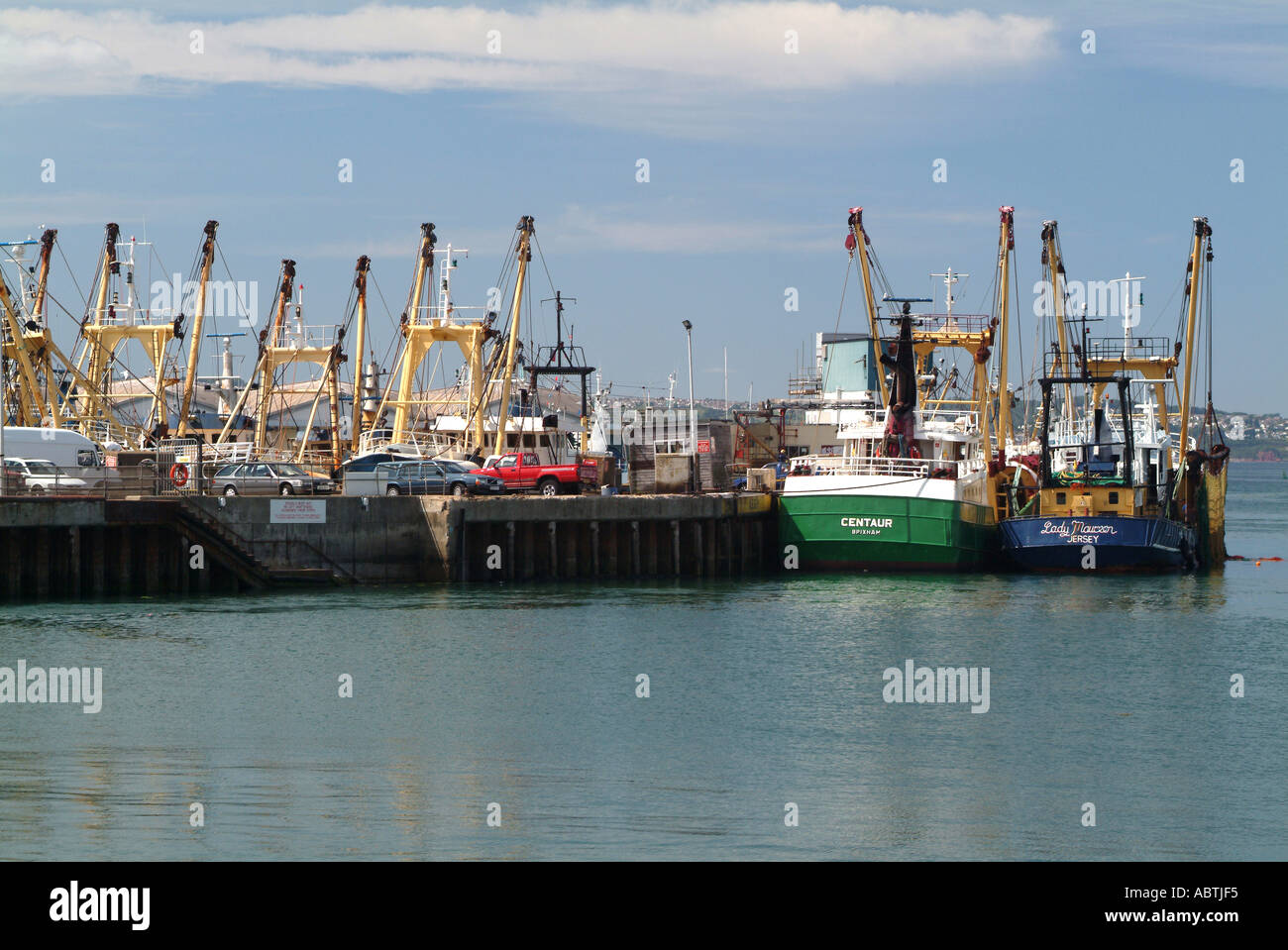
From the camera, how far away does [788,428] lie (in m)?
82.6

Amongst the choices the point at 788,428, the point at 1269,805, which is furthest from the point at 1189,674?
the point at 788,428

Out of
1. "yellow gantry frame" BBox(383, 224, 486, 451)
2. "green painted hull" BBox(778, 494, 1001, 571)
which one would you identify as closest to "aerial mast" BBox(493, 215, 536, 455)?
"yellow gantry frame" BBox(383, 224, 486, 451)

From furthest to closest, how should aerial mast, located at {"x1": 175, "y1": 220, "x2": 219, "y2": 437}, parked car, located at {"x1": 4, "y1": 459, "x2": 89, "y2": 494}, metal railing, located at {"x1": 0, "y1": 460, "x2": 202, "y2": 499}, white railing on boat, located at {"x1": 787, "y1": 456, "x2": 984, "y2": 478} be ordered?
1. aerial mast, located at {"x1": 175, "y1": 220, "x2": 219, "y2": 437}
2. white railing on boat, located at {"x1": 787, "y1": 456, "x2": 984, "y2": 478}
3. parked car, located at {"x1": 4, "y1": 459, "x2": 89, "y2": 494}
4. metal railing, located at {"x1": 0, "y1": 460, "x2": 202, "y2": 499}

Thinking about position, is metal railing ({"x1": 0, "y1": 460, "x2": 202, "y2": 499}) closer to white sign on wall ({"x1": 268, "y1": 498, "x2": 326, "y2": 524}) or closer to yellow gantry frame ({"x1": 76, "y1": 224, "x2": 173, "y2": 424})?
white sign on wall ({"x1": 268, "y1": 498, "x2": 326, "y2": 524})

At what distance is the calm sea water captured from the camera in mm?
21375

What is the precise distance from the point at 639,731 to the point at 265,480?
94.6 feet

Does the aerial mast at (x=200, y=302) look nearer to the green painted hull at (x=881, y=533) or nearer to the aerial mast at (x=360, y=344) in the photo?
the aerial mast at (x=360, y=344)

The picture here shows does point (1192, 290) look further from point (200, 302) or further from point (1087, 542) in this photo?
point (200, 302)

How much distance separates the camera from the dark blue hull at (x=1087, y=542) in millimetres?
57812

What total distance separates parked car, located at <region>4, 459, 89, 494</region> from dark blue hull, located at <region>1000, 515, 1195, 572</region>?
33380 millimetres

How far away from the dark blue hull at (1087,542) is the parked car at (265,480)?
25.9 metres

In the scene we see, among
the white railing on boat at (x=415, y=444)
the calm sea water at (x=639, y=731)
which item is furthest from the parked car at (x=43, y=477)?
the white railing on boat at (x=415, y=444)

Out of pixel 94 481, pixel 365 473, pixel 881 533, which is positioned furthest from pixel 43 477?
pixel 881 533
